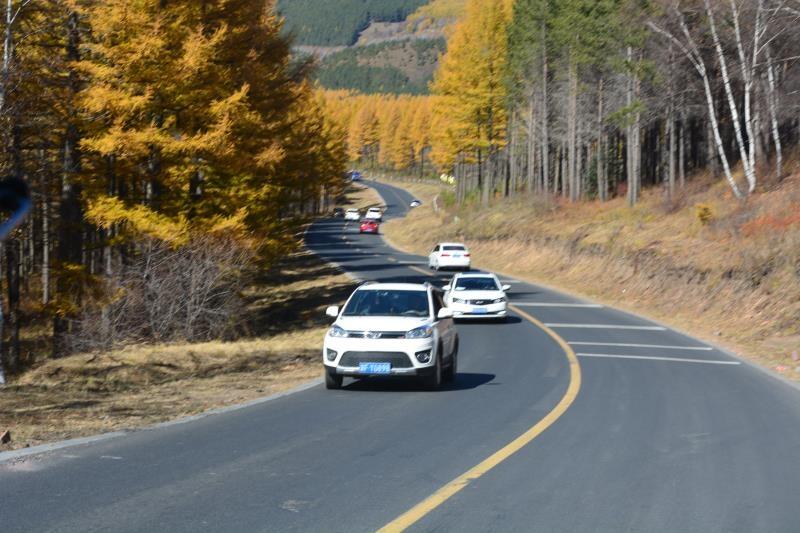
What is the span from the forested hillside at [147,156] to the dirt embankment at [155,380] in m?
1.71

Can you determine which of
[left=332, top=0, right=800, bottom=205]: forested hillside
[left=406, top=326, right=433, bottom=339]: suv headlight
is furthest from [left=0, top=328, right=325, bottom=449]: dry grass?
[left=332, top=0, right=800, bottom=205]: forested hillside

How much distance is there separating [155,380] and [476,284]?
15.0 m

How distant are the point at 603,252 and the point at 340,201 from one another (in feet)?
377

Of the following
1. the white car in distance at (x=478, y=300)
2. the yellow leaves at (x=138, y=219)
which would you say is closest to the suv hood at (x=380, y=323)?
the yellow leaves at (x=138, y=219)

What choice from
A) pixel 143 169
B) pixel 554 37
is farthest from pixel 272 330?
pixel 554 37

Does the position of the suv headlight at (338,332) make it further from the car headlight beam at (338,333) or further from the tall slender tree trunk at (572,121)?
the tall slender tree trunk at (572,121)

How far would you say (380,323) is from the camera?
51.6 ft

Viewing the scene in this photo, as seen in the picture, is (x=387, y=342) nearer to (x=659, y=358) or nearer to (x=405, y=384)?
(x=405, y=384)

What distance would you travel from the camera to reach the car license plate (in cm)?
1522

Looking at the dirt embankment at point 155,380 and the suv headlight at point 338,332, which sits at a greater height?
the suv headlight at point 338,332

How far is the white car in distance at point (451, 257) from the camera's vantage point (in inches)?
2050

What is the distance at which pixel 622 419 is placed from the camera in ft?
43.1

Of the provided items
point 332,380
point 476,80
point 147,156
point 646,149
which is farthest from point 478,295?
point 646,149

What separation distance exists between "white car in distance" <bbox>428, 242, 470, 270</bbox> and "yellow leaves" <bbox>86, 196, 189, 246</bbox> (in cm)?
2771
